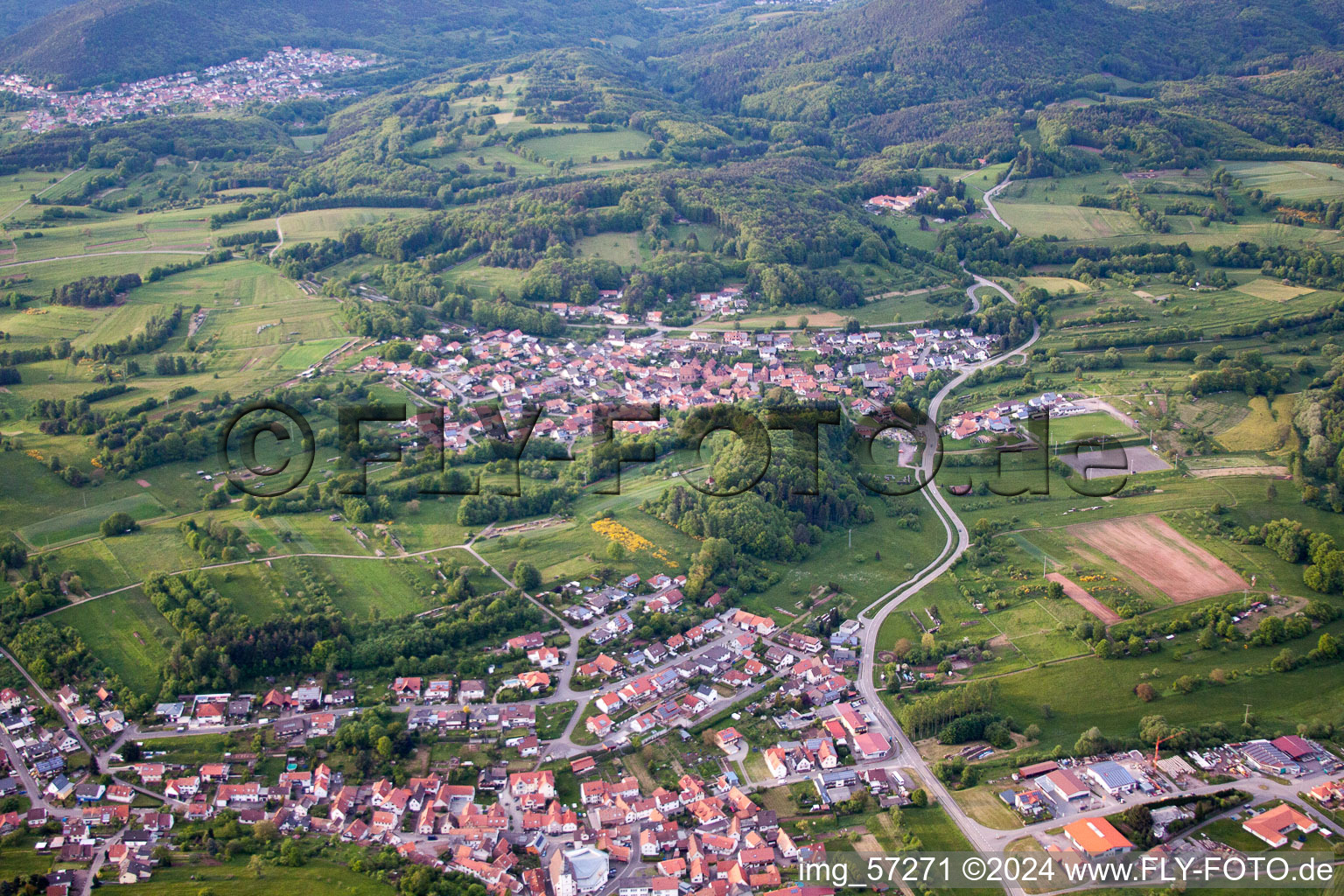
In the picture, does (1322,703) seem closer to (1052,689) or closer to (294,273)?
(1052,689)

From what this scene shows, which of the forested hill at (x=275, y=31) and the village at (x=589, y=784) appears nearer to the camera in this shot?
the village at (x=589, y=784)

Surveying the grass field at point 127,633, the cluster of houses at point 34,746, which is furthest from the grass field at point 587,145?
the cluster of houses at point 34,746

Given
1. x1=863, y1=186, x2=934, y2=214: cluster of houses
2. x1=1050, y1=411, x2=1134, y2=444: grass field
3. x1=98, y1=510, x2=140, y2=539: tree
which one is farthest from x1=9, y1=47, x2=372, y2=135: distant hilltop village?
x1=1050, y1=411, x2=1134, y2=444: grass field

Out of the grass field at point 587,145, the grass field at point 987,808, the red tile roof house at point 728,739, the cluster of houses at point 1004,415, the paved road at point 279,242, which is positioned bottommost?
the grass field at point 987,808

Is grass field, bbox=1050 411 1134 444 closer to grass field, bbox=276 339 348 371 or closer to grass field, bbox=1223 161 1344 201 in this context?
grass field, bbox=276 339 348 371

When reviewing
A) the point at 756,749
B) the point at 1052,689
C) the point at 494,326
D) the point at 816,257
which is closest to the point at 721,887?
the point at 756,749

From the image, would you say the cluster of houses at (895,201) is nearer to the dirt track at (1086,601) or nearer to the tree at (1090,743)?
the dirt track at (1086,601)
